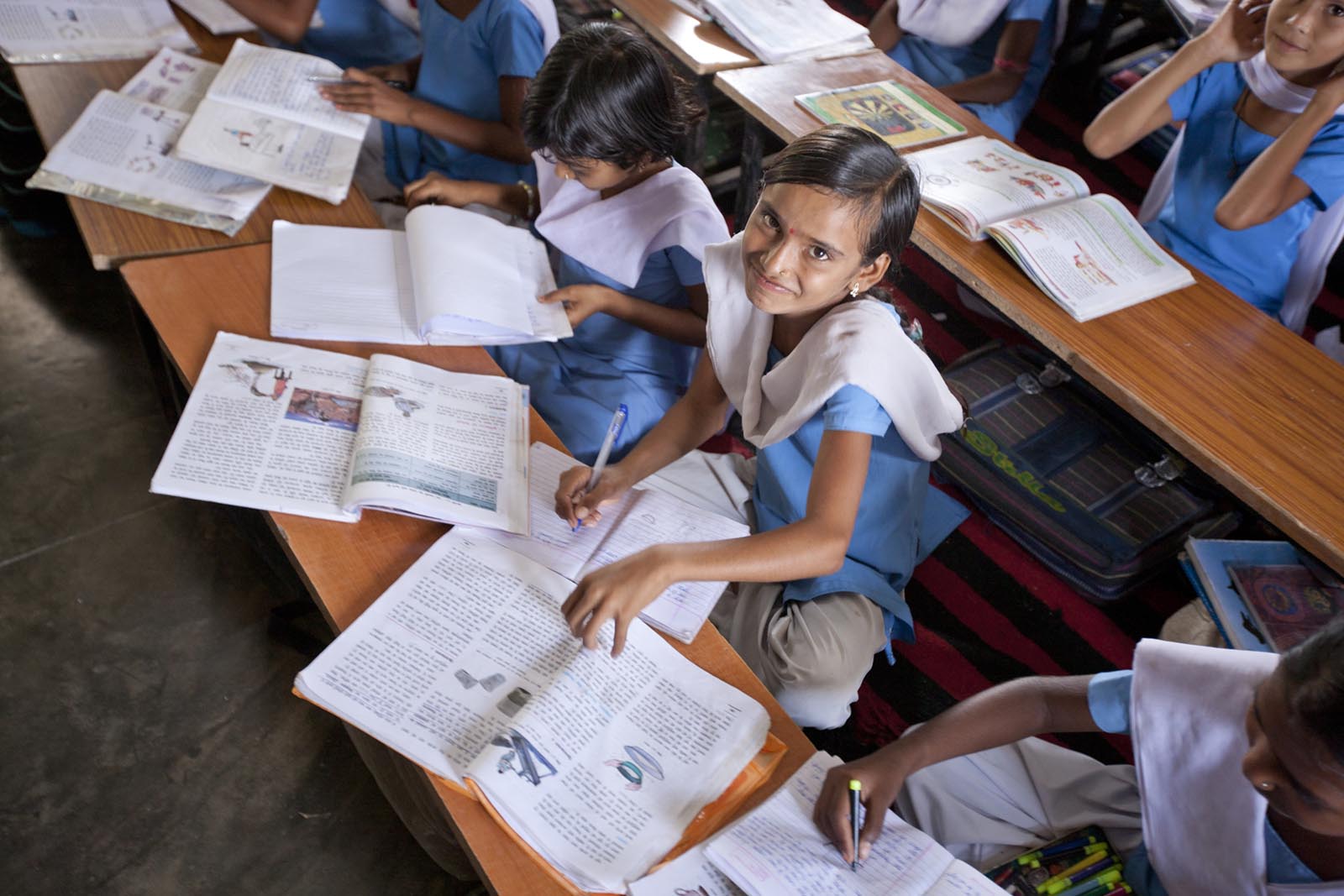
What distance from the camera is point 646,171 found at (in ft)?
6.01

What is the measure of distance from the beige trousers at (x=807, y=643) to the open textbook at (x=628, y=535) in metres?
0.25

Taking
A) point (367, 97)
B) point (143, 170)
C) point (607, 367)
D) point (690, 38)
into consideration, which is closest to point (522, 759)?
point (607, 367)

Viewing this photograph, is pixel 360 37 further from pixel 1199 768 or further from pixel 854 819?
pixel 1199 768

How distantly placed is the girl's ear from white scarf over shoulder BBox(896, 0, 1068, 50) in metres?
1.79

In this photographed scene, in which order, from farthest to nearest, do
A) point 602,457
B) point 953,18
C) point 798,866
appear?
1. point 953,18
2. point 602,457
3. point 798,866

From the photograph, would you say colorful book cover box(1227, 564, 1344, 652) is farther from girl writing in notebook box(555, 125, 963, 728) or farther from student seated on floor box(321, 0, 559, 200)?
student seated on floor box(321, 0, 559, 200)

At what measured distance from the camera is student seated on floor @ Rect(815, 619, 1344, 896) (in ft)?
3.00

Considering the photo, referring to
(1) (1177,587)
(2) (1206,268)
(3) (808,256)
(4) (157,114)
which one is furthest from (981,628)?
(4) (157,114)

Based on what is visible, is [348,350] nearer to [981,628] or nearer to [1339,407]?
[981,628]

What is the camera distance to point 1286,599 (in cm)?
174

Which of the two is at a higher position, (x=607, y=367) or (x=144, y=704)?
(x=607, y=367)

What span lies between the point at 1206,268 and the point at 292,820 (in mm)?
2216

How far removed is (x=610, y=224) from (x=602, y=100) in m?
0.24

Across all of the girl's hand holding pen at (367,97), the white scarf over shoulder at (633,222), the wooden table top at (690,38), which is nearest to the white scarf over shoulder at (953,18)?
the wooden table top at (690,38)
